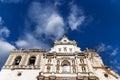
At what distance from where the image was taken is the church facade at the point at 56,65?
133ft

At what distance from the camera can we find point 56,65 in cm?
4338

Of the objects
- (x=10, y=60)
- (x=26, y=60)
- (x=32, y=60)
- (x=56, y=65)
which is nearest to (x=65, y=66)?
(x=56, y=65)

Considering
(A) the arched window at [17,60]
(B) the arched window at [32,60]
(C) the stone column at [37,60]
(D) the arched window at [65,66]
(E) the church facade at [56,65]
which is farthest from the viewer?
(B) the arched window at [32,60]

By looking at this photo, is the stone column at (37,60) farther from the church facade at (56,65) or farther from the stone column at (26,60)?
the stone column at (26,60)

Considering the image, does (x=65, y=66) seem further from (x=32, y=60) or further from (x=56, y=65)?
(x=32, y=60)

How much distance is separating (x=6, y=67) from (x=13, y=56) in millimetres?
4287

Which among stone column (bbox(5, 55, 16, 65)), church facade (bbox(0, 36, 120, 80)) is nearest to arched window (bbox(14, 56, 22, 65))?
church facade (bbox(0, 36, 120, 80))

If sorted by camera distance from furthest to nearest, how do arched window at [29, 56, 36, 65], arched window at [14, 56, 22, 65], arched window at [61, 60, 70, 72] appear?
arched window at [29, 56, 36, 65] < arched window at [14, 56, 22, 65] < arched window at [61, 60, 70, 72]

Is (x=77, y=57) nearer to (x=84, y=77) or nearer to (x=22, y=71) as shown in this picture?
(x=84, y=77)

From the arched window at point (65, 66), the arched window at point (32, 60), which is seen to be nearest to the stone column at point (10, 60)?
the arched window at point (32, 60)

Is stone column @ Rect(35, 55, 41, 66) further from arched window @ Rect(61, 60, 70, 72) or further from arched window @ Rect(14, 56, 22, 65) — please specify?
arched window @ Rect(61, 60, 70, 72)

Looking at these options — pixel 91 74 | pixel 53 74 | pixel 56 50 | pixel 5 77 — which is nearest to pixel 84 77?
pixel 91 74

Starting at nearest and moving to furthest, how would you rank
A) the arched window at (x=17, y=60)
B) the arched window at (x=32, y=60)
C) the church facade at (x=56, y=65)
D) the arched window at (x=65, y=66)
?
the church facade at (x=56, y=65)
the arched window at (x=65, y=66)
the arched window at (x=17, y=60)
the arched window at (x=32, y=60)

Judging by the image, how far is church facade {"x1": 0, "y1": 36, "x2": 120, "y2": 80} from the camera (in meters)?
40.6
